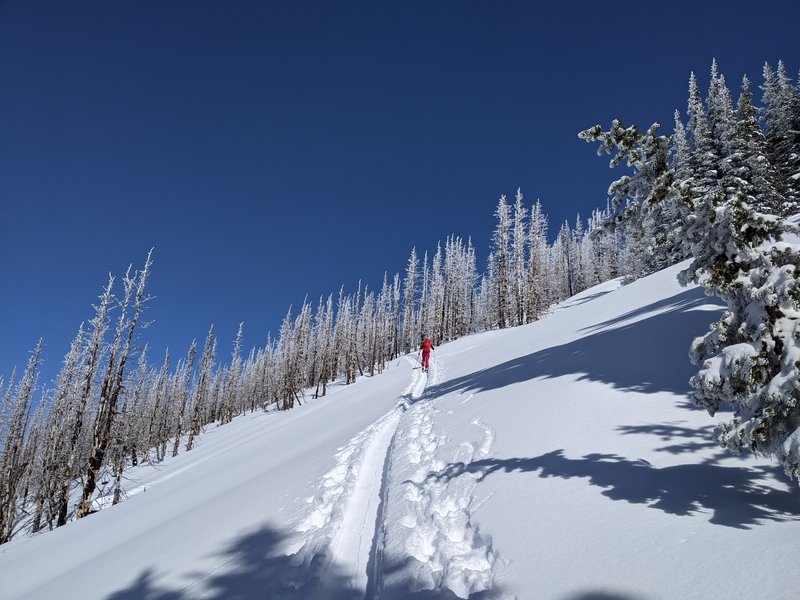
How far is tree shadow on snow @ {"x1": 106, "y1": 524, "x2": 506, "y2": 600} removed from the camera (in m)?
3.70

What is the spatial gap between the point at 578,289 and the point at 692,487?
247 ft

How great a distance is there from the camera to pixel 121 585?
4969 millimetres

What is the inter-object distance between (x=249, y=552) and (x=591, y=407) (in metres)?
5.52

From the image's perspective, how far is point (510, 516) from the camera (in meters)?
4.00

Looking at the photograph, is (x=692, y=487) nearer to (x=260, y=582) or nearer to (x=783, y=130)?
(x=260, y=582)

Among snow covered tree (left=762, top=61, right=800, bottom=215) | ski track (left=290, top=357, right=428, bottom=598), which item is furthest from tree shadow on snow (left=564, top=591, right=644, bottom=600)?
snow covered tree (left=762, top=61, right=800, bottom=215)

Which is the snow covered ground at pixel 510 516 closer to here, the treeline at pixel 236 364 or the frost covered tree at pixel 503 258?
the treeline at pixel 236 364

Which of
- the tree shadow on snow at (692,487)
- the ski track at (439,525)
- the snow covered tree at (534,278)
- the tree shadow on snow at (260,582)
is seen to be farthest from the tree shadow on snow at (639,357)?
the snow covered tree at (534,278)

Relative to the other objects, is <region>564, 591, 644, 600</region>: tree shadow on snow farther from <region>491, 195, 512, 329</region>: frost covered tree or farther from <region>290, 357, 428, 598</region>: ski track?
<region>491, 195, 512, 329</region>: frost covered tree

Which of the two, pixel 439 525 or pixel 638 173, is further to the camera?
pixel 439 525

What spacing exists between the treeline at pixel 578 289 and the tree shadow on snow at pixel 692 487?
2.02 ft

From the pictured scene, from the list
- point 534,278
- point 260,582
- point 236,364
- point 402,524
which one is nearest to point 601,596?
point 402,524

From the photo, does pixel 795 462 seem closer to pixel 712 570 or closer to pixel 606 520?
pixel 712 570

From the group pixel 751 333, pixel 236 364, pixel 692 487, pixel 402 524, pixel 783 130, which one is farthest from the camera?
pixel 236 364
